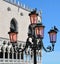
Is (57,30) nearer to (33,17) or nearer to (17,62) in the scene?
(33,17)

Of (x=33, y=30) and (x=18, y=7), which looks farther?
(x=18, y=7)

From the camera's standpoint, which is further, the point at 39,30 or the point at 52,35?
the point at 52,35

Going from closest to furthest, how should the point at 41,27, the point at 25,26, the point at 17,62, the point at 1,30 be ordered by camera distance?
the point at 41,27 < the point at 1,30 < the point at 17,62 < the point at 25,26

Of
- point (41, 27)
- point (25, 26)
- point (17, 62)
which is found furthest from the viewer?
point (25, 26)

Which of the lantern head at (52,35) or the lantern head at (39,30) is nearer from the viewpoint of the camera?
the lantern head at (39,30)

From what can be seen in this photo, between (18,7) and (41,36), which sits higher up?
(18,7)

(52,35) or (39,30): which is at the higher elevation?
(39,30)

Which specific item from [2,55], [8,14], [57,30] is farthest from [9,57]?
[57,30]

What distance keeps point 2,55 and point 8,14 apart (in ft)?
14.9

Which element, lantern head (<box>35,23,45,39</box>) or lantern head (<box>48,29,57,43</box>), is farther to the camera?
lantern head (<box>48,29,57,43</box>)

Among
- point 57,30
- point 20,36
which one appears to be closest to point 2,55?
point 20,36

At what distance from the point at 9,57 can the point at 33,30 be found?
2610 centimetres

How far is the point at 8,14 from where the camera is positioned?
3650 cm

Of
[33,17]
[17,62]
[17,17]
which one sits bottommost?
[17,62]
